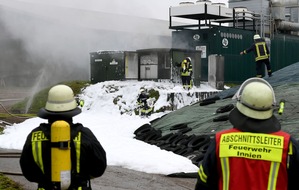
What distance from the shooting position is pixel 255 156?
9.34 ft

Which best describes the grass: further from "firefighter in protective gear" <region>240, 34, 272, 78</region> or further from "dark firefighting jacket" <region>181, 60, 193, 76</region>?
"dark firefighting jacket" <region>181, 60, 193, 76</region>

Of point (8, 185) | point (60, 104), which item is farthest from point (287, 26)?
point (60, 104)

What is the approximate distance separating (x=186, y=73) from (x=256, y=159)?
1664cm

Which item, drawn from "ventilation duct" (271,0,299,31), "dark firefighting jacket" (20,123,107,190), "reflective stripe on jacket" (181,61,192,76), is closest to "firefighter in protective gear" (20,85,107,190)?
"dark firefighting jacket" (20,123,107,190)

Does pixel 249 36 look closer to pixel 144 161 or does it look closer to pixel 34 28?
pixel 34 28

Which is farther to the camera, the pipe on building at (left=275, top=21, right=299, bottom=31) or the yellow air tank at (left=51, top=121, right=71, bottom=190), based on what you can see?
the pipe on building at (left=275, top=21, right=299, bottom=31)

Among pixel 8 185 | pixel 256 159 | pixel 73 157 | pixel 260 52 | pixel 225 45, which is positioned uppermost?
pixel 225 45

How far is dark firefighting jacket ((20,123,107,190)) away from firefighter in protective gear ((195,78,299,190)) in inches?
38.3

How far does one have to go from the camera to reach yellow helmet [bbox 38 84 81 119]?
362 cm

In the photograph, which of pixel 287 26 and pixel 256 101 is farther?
pixel 287 26

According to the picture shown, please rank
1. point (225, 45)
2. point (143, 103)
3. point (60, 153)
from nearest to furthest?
point (60, 153) → point (143, 103) → point (225, 45)

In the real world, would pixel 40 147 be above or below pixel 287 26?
below

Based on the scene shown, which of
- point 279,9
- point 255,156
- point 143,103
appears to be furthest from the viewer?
point 279,9

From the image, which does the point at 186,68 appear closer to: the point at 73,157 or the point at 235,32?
the point at 235,32
